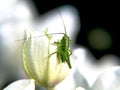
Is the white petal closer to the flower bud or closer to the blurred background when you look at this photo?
the flower bud

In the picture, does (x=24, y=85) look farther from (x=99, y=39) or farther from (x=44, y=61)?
(x=99, y=39)

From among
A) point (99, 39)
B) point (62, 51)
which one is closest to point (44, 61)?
point (62, 51)

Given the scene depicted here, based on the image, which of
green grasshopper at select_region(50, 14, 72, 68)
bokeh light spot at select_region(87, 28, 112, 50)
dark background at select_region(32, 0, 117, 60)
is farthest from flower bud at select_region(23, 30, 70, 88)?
dark background at select_region(32, 0, 117, 60)

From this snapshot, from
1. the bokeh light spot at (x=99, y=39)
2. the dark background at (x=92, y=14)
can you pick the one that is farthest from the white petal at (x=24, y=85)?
the dark background at (x=92, y=14)

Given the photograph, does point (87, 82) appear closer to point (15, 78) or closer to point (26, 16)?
point (15, 78)

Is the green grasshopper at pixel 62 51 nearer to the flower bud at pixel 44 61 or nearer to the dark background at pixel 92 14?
the flower bud at pixel 44 61

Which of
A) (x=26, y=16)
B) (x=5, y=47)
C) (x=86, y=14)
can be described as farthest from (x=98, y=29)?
(x=5, y=47)
